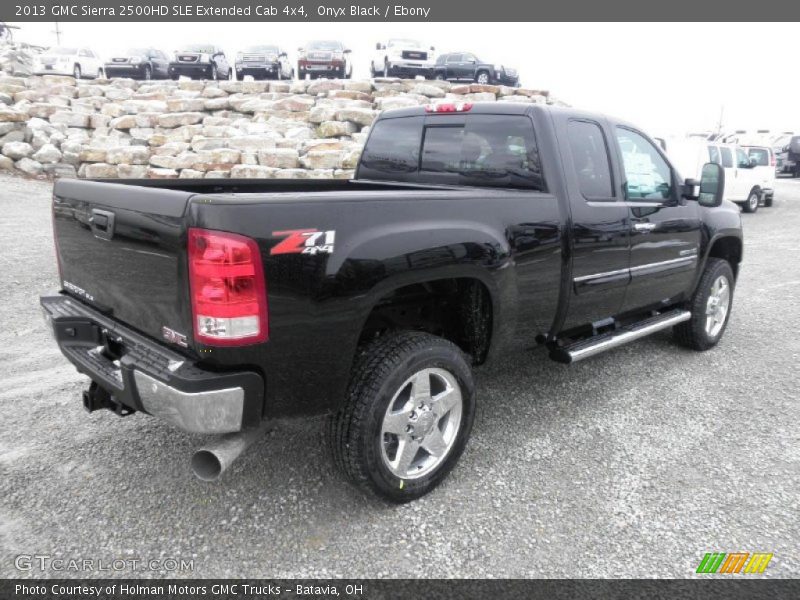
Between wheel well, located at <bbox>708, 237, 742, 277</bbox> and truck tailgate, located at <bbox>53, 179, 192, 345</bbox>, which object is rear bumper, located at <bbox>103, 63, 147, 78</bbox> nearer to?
truck tailgate, located at <bbox>53, 179, 192, 345</bbox>

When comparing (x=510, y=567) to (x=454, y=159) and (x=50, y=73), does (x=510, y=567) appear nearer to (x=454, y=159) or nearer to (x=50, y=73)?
(x=454, y=159)

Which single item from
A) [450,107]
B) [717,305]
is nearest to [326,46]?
[717,305]

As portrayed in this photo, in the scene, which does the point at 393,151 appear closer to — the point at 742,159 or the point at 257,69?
the point at 742,159

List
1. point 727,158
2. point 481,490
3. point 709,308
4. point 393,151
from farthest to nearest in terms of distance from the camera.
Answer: point 727,158 → point 709,308 → point 393,151 → point 481,490

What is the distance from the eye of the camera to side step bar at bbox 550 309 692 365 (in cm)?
357

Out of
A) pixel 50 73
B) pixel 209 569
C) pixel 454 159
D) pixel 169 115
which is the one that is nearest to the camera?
pixel 209 569

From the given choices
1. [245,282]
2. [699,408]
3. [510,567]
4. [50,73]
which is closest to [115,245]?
[245,282]

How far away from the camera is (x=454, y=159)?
3.72 m

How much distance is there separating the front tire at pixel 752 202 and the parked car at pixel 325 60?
14999 mm

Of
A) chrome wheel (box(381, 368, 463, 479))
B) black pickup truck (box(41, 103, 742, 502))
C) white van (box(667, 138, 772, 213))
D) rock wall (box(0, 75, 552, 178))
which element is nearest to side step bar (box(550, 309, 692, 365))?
black pickup truck (box(41, 103, 742, 502))

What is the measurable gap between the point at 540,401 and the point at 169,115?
54.5 ft

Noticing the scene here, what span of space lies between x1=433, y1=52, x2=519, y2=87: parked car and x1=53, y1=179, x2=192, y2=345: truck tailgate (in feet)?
71.3

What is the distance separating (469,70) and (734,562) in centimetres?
Result: 2264

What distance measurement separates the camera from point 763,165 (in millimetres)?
17250
